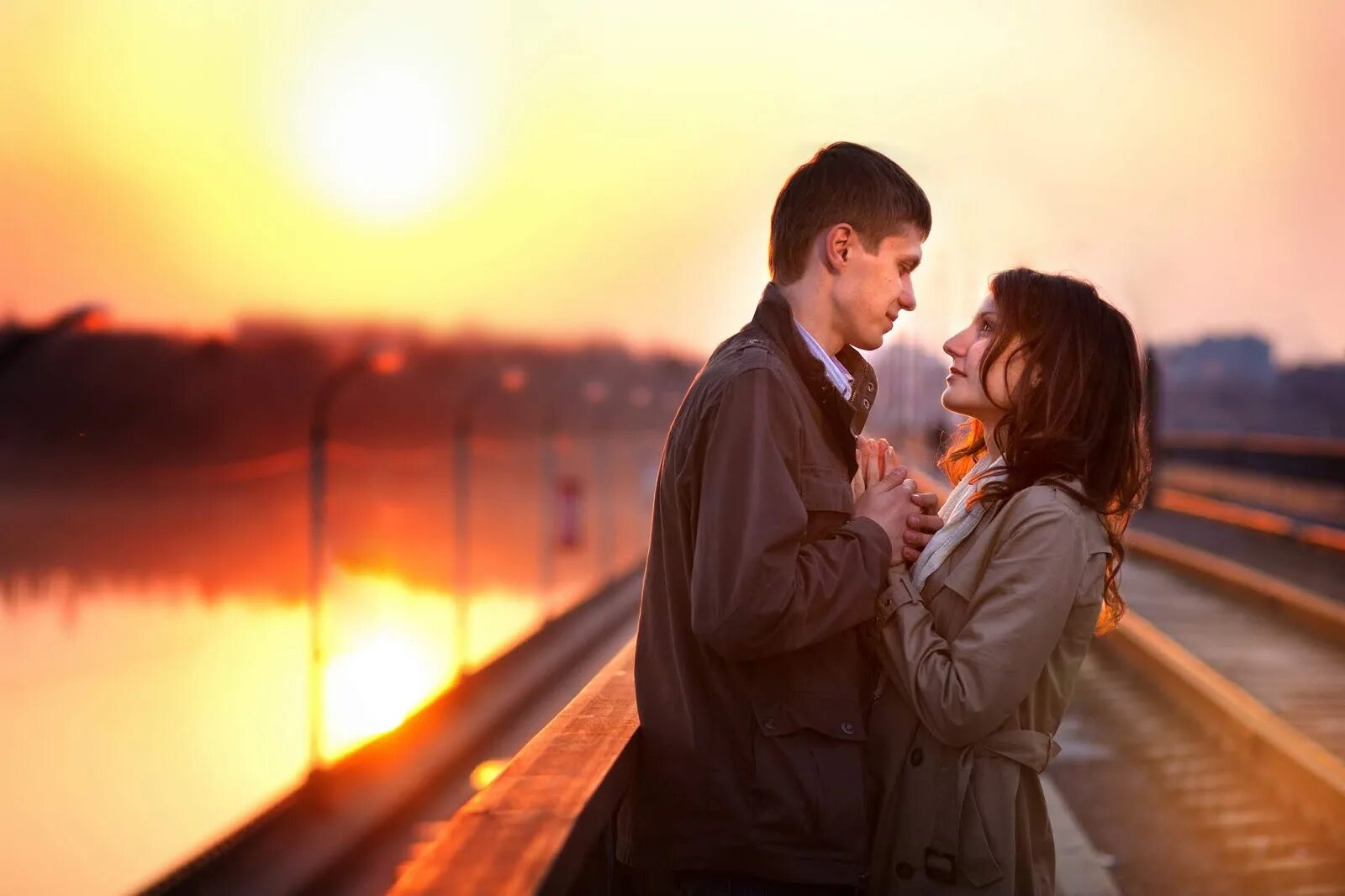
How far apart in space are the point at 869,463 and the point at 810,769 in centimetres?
62

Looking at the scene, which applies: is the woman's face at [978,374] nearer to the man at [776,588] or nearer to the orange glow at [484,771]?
the man at [776,588]

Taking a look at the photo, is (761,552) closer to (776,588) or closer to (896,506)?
(776,588)

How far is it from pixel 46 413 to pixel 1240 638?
5772 centimetres

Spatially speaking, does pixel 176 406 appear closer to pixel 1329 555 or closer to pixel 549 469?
pixel 549 469

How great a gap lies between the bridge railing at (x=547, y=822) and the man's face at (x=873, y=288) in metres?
0.78

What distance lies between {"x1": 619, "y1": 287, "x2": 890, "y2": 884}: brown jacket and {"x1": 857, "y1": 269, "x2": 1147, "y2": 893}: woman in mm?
123

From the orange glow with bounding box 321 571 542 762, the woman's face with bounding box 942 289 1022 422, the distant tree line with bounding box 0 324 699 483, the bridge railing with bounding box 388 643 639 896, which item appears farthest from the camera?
the orange glow with bounding box 321 571 542 762

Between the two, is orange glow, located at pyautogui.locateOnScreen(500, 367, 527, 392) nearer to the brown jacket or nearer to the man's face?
the man's face

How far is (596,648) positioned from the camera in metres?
19.1

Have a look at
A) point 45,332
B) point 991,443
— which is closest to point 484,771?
point 45,332

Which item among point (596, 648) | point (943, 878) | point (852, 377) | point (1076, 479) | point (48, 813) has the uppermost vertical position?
point (852, 377)

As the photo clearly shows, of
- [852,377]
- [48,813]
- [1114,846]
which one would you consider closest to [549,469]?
[1114,846]

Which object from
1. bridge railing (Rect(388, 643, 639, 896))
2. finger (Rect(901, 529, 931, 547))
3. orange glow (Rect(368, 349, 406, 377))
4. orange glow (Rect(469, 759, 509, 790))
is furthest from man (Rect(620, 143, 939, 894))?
orange glow (Rect(469, 759, 509, 790))

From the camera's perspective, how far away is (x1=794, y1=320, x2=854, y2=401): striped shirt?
2.48 m
